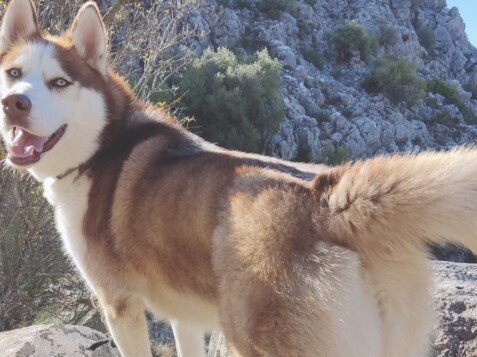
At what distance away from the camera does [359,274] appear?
6.85 ft

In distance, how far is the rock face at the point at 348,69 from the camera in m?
24.3

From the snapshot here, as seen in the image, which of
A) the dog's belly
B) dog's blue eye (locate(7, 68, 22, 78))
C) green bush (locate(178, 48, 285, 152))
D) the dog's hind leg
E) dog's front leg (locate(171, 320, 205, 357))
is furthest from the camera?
green bush (locate(178, 48, 285, 152))

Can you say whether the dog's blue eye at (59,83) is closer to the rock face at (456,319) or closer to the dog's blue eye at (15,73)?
the dog's blue eye at (15,73)

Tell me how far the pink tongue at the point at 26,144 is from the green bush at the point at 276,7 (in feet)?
112

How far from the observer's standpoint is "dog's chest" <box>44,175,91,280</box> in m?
3.05

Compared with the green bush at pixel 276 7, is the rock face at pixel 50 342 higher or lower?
higher

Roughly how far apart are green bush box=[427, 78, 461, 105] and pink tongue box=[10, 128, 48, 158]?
38052 millimetres

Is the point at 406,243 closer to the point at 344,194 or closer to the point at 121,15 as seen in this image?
the point at 344,194

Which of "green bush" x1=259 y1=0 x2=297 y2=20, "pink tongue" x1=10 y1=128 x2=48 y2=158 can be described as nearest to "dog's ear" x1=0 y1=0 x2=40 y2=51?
"pink tongue" x1=10 y1=128 x2=48 y2=158

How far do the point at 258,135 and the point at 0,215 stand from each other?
49.4ft

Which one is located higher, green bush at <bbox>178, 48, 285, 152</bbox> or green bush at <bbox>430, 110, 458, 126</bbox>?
green bush at <bbox>178, 48, 285, 152</bbox>

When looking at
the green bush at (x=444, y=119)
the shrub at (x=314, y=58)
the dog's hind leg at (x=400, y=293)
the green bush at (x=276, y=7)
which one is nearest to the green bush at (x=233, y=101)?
the shrub at (x=314, y=58)

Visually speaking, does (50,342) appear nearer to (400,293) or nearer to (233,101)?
(400,293)

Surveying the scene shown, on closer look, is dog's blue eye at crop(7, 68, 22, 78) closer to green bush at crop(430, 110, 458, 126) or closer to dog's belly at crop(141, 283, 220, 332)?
dog's belly at crop(141, 283, 220, 332)
